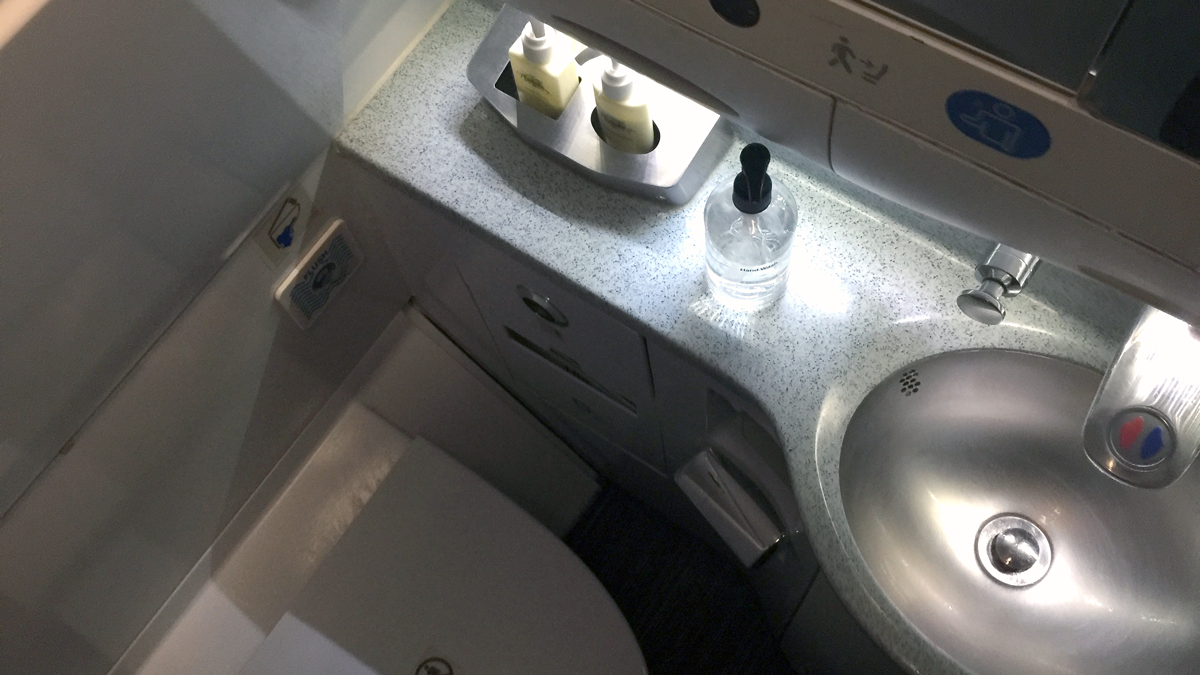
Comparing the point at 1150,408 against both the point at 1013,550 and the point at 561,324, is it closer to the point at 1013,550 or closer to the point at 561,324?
the point at 1013,550

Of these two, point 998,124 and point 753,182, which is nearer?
point 998,124

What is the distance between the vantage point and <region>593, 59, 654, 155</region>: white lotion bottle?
769mm

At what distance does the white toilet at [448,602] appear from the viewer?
108 centimetres

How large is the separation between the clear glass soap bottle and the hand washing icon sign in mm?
268

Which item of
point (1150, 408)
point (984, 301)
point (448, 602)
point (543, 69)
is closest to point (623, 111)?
point (543, 69)

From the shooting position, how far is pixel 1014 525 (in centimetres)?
82

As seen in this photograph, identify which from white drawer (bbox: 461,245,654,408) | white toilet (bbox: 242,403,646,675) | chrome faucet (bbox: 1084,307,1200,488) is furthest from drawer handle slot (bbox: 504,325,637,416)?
chrome faucet (bbox: 1084,307,1200,488)

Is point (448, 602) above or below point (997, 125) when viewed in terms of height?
below

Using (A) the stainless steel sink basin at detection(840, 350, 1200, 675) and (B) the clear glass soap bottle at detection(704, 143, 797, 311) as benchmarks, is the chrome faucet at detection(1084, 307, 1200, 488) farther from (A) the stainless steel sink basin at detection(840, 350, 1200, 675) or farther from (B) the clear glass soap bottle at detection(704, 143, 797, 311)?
(B) the clear glass soap bottle at detection(704, 143, 797, 311)

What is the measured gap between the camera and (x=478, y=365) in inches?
55.7

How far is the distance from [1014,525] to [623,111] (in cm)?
54

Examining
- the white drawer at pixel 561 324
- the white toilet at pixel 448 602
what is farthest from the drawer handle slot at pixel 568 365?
the white toilet at pixel 448 602

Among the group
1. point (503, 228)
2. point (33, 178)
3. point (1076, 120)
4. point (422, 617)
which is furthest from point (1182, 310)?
point (422, 617)

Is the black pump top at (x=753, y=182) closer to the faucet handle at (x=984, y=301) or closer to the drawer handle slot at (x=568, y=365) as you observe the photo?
the faucet handle at (x=984, y=301)
